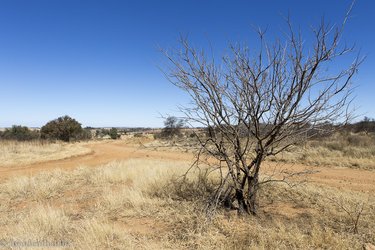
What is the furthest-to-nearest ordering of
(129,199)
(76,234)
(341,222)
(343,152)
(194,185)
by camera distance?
(343,152), (194,185), (129,199), (341,222), (76,234)

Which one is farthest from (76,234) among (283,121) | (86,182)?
(86,182)

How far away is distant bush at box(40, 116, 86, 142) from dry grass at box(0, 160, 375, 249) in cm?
3480

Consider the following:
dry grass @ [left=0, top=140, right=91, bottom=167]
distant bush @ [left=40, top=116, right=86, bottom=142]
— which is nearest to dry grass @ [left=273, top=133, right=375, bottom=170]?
dry grass @ [left=0, top=140, right=91, bottom=167]

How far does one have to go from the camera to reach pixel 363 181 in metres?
10.9

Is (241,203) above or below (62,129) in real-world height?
below

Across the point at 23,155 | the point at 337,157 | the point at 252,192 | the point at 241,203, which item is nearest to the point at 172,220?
the point at 241,203

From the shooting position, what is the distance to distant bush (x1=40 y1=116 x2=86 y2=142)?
137 feet

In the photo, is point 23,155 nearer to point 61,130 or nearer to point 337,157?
point 337,157

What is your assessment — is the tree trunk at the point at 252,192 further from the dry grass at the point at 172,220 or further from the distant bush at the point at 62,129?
the distant bush at the point at 62,129

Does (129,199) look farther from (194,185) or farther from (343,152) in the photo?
(343,152)

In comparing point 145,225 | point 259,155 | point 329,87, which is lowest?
point 145,225

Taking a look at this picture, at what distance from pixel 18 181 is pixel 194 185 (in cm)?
555

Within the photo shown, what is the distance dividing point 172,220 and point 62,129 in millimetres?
39813

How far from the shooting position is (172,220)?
18.5 feet
